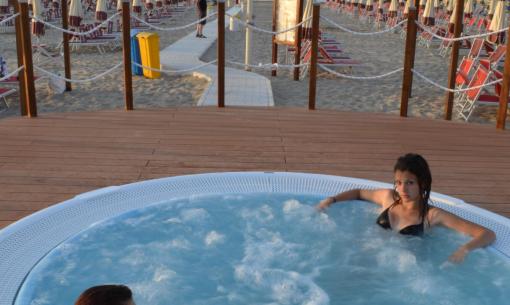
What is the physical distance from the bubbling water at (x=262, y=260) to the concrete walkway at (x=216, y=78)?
4192mm

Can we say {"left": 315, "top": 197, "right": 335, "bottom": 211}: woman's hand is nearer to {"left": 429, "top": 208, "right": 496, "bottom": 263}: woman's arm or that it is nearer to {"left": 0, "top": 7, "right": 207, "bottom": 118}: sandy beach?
{"left": 429, "top": 208, "right": 496, "bottom": 263}: woman's arm

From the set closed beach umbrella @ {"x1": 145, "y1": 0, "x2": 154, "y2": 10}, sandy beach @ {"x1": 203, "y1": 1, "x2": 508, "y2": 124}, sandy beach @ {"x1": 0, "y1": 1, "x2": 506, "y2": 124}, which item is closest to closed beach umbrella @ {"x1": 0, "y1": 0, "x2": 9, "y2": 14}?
sandy beach @ {"x1": 0, "y1": 1, "x2": 506, "y2": 124}

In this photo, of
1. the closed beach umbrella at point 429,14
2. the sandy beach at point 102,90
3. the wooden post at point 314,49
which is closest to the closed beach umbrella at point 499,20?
the closed beach umbrella at point 429,14

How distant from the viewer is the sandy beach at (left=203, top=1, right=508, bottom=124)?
30.6 feet

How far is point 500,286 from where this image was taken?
3.28 m

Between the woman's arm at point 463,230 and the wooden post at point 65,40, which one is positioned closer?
the woman's arm at point 463,230

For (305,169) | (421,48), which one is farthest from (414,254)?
(421,48)

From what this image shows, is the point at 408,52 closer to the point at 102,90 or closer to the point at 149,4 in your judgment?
the point at 102,90

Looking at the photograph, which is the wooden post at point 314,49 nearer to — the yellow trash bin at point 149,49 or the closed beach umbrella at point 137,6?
the yellow trash bin at point 149,49

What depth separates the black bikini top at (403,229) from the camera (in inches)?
141

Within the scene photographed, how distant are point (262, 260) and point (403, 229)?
909 millimetres

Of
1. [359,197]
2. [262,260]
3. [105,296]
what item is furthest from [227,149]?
[105,296]

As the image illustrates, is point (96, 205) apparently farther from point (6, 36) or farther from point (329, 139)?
point (6, 36)

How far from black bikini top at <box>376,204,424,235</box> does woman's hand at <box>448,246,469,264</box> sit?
0.79 feet
